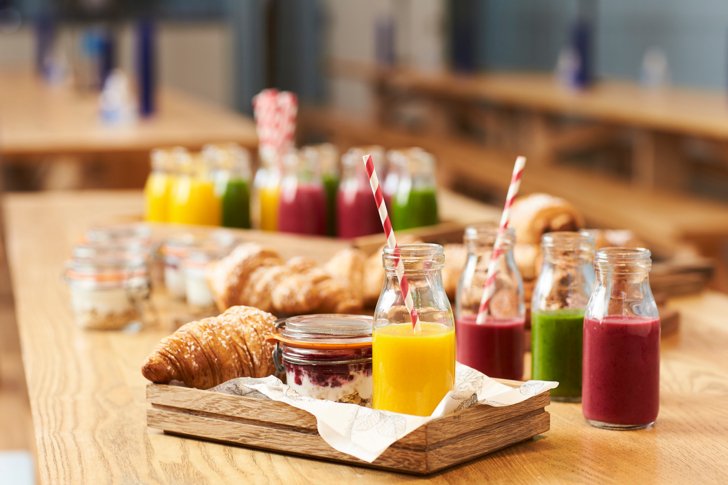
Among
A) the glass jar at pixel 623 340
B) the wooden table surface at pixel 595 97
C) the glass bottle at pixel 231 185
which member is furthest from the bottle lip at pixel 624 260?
the wooden table surface at pixel 595 97

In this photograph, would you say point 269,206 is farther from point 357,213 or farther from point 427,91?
point 427,91

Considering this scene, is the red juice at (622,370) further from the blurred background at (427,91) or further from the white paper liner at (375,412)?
the blurred background at (427,91)

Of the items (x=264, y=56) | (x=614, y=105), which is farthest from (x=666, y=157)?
(x=264, y=56)

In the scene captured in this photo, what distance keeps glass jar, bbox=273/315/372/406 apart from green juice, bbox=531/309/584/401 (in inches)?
9.8

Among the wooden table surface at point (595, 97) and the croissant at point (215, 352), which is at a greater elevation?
the wooden table surface at point (595, 97)

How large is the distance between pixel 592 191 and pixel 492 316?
4.29 meters

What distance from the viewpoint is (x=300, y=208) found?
2.49 metres

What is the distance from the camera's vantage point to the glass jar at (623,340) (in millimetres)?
1345

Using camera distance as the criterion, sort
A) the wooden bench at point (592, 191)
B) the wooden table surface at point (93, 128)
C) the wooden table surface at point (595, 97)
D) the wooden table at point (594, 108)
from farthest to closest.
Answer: the wooden table at point (594, 108)
the wooden table surface at point (595, 97)
the wooden bench at point (592, 191)
the wooden table surface at point (93, 128)

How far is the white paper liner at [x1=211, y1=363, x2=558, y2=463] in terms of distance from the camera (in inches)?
48.3

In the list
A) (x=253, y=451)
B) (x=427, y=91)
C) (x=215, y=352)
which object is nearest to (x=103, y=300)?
(x=215, y=352)

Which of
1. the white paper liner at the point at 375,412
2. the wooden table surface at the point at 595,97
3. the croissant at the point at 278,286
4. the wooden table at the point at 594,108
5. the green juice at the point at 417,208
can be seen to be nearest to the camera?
the white paper liner at the point at 375,412

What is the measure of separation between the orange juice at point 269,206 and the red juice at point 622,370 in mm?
1267

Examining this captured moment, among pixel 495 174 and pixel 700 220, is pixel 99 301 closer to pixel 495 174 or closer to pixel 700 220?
pixel 700 220
